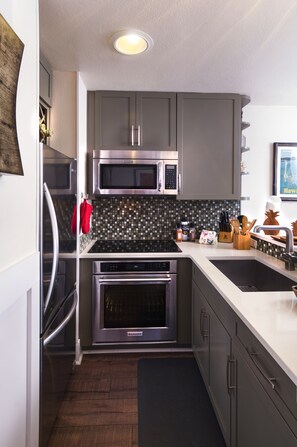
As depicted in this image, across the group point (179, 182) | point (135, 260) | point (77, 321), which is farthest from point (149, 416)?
point (179, 182)

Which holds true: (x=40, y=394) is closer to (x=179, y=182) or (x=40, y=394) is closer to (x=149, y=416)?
(x=149, y=416)

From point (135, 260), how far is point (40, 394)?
1168 millimetres

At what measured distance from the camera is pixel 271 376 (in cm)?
92

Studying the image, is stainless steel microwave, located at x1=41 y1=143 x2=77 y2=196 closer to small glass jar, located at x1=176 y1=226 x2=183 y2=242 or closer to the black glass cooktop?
the black glass cooktop

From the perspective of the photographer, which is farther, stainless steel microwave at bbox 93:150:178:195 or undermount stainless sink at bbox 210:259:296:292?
stainless steel microwave at bbox 93:150:178:195

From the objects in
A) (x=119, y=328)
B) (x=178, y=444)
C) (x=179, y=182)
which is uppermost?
(x=179, y=182)

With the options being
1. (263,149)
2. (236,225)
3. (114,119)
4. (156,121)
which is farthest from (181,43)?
Answer: (263,149)

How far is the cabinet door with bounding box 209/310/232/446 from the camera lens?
4.47 feet

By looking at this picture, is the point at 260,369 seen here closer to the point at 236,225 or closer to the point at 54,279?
the point at 54,279

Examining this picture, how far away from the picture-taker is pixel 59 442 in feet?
5.05

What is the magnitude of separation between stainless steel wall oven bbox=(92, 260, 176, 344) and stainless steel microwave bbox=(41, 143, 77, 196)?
2.52ft

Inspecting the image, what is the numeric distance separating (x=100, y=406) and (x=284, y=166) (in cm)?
286

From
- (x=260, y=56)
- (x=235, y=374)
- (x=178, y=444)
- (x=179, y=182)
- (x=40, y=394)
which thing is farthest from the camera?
(x=179, y=182)

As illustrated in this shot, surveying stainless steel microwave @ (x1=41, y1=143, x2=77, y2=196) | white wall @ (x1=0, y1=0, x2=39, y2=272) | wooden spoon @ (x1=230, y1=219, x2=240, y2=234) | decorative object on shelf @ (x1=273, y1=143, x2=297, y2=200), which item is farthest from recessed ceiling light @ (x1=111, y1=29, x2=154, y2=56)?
decorative object on shelf @ (x1=273, y1=143, x2=297, y2=200)
